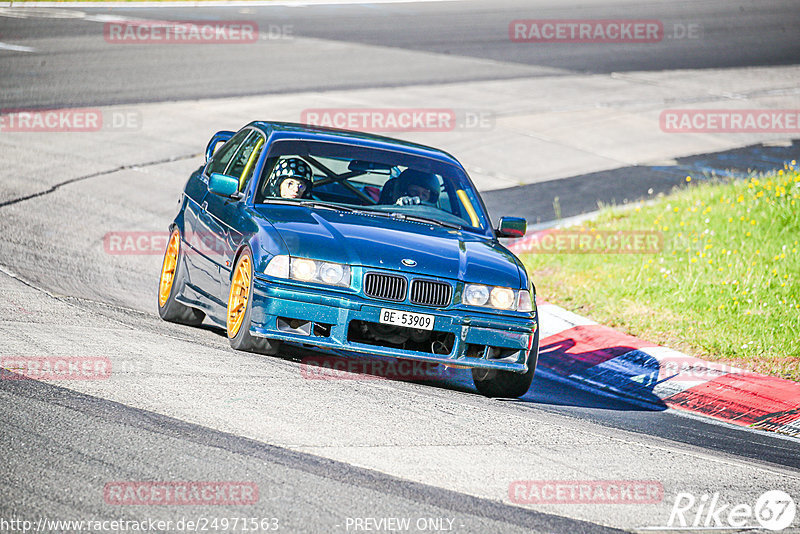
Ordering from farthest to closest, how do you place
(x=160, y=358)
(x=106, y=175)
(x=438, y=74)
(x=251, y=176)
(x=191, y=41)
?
(x=191, y=41) → (x=438, y=74) → (x=106, y=175) → (x=251, y=176) → (x=160, y=358)

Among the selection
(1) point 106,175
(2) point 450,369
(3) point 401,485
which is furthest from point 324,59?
(3) point 401,485

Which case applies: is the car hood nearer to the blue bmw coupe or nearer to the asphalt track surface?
the blue bmw coupe

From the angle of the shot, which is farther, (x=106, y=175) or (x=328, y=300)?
(x=106, y=175)

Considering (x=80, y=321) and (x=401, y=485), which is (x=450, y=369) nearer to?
(x=80, y=321)

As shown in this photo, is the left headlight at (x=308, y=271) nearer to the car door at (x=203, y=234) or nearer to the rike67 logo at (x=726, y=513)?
the car door at (x=203, y=234)

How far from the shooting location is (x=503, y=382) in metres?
7.74

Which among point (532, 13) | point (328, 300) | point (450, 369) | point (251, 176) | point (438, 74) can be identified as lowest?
point (450, 369)

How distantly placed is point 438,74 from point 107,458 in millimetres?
A: 19268

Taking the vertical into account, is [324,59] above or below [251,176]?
above

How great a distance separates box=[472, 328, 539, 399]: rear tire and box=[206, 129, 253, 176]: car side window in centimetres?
284

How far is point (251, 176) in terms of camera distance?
834 centimetres

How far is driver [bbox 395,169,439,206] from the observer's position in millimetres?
8555

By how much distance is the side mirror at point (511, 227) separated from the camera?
8.53 meters

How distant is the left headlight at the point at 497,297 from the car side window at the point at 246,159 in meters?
2.07
